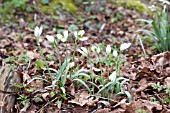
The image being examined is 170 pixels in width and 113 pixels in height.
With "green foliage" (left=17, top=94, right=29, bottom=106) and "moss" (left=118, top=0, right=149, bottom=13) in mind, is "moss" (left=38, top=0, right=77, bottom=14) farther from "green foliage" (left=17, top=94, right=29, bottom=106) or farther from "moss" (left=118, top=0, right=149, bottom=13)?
"green foliage" (left=17, top=94, right=29, bottom=106)

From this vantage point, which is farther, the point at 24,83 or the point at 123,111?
the point at 24,83

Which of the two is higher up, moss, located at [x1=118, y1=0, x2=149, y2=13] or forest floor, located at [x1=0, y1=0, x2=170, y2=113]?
moss, located at [x1=118, y1=0, x2=149, y2=13]

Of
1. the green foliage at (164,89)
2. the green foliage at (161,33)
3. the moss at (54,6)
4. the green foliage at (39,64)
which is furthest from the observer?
the moss at (54,6)

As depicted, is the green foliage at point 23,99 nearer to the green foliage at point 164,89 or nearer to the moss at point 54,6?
the green foliage at point 164,89

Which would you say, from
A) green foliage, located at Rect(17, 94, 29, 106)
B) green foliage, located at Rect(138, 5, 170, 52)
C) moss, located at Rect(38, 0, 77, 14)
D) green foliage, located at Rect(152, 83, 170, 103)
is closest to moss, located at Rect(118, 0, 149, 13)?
moss, located at Rect(38, 0, 77, 14)

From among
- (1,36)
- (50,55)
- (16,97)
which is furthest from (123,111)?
(1,36)

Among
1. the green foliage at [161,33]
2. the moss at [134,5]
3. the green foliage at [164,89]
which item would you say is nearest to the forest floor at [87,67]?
the green foliage at [164,89]

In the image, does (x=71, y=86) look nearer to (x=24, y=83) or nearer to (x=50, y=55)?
(x=24, y=83)
